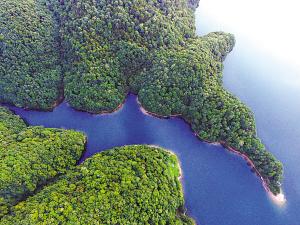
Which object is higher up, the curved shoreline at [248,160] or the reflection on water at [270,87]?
the reflection on water at [270,87]

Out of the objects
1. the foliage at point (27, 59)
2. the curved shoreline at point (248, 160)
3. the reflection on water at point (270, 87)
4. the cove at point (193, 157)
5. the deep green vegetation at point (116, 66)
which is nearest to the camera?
the cove at point (193, 157)

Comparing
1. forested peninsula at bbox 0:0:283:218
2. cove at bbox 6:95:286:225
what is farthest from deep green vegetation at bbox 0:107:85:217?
cove at bbox 6:95:286:225

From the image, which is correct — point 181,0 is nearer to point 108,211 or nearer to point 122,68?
point 122,68

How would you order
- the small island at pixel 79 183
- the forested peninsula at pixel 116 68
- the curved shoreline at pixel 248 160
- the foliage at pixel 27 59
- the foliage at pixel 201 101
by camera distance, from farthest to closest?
the foliage at pixel 27 59
the forested peninsula at pixel 116 68
the foliage at pixel 201 101
the curved shoreline at pixel 248 160
the small island at pixel 79 183

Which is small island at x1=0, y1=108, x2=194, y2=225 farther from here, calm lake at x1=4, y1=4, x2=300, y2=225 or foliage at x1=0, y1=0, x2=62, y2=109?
foliage at x1=0, y1=0, x2=62, y2=109

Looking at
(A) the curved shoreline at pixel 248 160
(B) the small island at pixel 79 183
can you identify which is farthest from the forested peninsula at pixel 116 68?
(B) the small island at pixel 79 183

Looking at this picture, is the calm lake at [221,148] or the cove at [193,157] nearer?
the cove at [193,157]

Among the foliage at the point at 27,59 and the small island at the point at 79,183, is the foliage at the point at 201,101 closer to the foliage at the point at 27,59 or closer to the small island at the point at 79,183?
the small island at the point at 79,183
